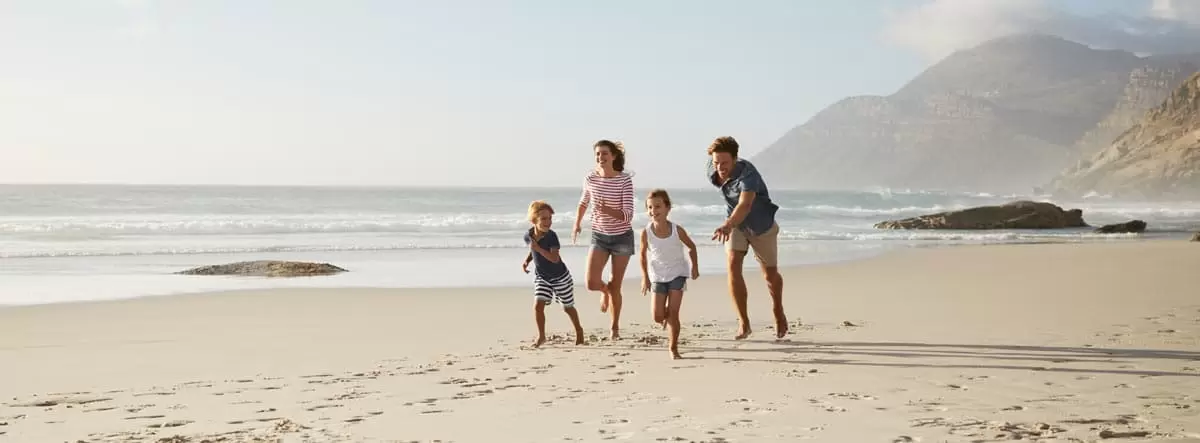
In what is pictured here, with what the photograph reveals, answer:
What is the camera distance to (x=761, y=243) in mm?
7281

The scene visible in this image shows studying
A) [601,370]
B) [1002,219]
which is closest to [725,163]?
[601,370]

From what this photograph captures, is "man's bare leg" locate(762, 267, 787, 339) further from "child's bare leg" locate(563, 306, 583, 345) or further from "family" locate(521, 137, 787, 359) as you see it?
"child's bare leg" locate(563, 306, 583, 345)

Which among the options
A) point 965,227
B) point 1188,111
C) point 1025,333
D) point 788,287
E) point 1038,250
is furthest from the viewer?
point 1188,111

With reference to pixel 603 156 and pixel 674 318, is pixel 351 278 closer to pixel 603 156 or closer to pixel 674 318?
pixel 603 156

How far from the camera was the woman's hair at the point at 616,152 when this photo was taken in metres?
7.41

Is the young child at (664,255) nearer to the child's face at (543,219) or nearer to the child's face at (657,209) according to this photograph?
the child's face at (657,209)

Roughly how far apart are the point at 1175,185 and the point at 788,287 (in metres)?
68.6

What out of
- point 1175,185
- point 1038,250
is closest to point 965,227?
point 1038,250

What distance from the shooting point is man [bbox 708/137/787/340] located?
7.10 meters

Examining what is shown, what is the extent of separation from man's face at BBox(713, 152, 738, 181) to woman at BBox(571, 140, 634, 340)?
732mm

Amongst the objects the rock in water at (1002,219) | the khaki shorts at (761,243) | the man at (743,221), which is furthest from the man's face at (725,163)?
the rock in water at (1002,219)

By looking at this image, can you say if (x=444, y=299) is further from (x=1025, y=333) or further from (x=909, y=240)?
(x=909, y=240)

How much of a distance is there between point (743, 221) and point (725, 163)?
46 cm

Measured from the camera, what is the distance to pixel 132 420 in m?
4.68
